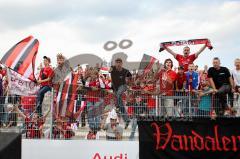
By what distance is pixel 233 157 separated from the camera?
32.0ft

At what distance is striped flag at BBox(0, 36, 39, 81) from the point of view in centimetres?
1023

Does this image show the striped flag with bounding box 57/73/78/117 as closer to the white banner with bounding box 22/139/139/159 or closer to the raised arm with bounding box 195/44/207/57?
the white banner with bounding box 22/139/139/159

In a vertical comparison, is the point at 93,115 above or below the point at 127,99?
below

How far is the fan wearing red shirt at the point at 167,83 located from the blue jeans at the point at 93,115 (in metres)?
1.45

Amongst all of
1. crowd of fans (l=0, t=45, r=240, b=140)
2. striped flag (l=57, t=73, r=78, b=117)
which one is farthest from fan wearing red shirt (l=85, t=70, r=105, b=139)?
striped flag (l=57, t=73, r=78, b=117)

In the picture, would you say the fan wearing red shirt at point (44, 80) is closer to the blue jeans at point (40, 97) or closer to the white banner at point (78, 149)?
the blue jeans at point (40, 97)

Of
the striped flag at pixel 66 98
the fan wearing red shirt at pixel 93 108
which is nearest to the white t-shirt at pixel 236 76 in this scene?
the fan wearing red shirt at pixel 93 108

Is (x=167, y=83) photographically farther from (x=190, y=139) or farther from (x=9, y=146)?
(x=9, y=146)

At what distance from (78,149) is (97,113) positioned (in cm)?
92

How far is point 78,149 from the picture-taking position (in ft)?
32.9

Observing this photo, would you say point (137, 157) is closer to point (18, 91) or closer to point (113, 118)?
point (113, 118)

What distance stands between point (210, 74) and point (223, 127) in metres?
1.22

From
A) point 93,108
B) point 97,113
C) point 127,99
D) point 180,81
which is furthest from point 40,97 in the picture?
point 180,81

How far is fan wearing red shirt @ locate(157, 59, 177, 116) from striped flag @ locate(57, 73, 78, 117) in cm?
196
